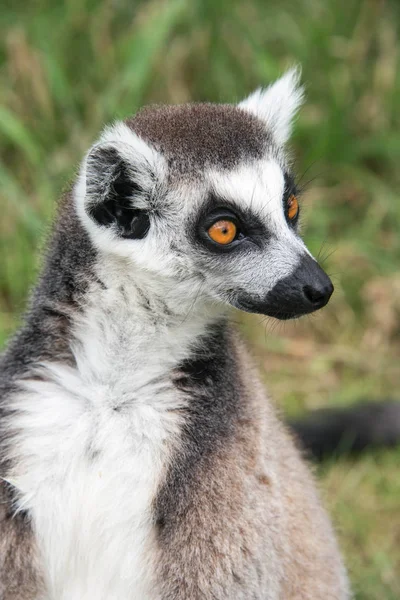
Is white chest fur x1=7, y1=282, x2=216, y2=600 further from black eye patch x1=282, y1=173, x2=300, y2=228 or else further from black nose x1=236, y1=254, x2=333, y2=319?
black eye patch x1=282, y1=173, x2=300, y2=228

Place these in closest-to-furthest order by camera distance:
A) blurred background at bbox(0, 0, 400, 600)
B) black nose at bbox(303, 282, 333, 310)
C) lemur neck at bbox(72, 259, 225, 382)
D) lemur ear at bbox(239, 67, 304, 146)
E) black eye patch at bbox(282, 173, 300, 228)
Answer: black nose at bbox(303, 282, 333, 310) → lemur neck at bbox(72, 259, 225, 382) → black eye patch at bbox(282, 173, 300, 228) → lemur ear at bbox(239, 67, 304, 146) → blurred background at bbox(0, 0, 400, 600)

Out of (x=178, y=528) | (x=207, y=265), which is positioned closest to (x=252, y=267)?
(x=207, y=265)

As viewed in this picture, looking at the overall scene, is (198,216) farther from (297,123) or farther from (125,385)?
(297,123)

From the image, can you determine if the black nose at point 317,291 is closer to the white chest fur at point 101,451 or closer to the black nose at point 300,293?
the black nose at point 300,293

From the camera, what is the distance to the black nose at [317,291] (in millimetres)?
2666

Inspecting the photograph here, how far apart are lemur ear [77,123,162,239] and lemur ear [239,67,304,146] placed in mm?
584

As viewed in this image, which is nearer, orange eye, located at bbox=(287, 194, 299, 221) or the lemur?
the lemur

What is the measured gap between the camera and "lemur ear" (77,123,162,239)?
2.73 m

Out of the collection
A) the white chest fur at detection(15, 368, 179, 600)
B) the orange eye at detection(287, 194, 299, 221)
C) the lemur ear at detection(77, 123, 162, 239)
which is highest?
the lemur ear at detection(77, 123, 162, 239)

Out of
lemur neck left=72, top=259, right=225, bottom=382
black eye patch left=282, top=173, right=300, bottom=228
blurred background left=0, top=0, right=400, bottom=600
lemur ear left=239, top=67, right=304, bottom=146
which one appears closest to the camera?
lemur neck left=72, top=259, right=225, bottom=382

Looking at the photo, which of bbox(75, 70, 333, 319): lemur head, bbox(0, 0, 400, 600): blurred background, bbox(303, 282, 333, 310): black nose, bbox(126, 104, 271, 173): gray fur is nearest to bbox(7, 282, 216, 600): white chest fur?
bbox(75, 70, 333, 319): lemur head

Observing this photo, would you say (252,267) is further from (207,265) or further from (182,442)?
(182,442)

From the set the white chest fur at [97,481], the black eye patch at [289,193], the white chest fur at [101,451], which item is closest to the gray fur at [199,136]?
the black eye patch at [289,193]

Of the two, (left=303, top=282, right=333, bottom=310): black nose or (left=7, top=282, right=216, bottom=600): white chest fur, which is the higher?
(left=303, top=282, right=333, bottom=310): black nose
